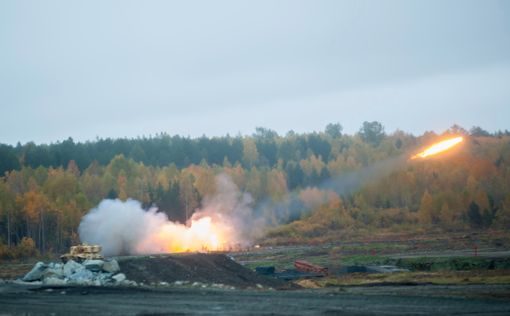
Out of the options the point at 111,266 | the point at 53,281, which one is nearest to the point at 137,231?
the point at 111,266

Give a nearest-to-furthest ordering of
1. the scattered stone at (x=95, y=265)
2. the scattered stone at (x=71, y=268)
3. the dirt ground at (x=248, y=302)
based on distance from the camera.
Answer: the dirt ground at (x=248, y=302), the scattered stone at (x=95, y=265), the scattered stone at (x=71, y=268)

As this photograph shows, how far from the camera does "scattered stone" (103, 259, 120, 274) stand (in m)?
54.0

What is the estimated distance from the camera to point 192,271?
54125mm

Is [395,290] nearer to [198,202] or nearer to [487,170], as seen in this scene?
[198,202]

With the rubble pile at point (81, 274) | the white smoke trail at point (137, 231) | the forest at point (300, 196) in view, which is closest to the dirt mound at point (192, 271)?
the rubble pile at point (81, 274)

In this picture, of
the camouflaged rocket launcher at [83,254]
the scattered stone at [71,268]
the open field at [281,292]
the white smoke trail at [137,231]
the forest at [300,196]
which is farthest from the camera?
the forest at [300,196]

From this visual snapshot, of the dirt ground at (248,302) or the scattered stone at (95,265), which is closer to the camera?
the dirt ground at (248,302)

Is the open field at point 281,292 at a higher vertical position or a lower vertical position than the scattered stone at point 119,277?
lower

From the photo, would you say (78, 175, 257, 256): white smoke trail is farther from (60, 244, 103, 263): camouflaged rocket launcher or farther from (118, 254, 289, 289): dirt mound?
(118, 254, 289, 289): dirt mound

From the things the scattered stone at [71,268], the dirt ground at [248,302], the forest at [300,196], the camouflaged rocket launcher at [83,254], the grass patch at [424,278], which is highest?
the forest at [300,196]

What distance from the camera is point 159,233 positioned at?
88188 mm

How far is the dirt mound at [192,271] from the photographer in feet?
173

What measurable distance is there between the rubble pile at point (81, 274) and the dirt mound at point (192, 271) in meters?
0.88

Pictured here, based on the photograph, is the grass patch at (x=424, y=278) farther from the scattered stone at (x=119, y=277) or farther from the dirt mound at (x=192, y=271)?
the scattered stone at (x=119, y=277)
